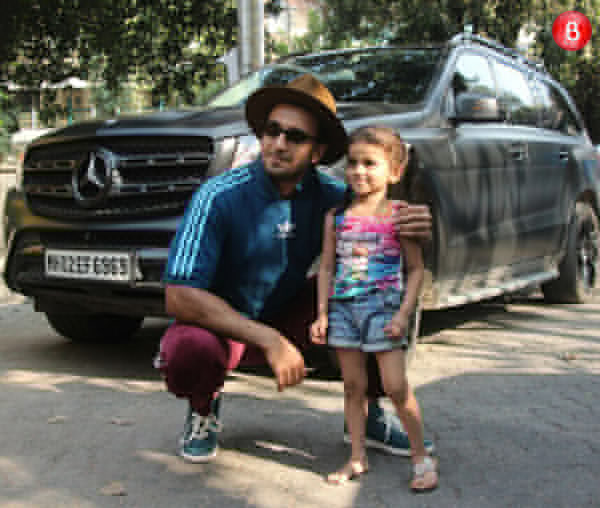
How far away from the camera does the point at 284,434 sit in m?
3.61

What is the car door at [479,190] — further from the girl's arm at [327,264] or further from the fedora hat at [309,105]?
the girl's arm at [327,264]

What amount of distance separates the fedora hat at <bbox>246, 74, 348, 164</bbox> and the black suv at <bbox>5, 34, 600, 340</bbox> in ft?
2.80

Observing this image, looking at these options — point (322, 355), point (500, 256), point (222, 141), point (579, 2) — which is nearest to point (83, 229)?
point (222, 141)

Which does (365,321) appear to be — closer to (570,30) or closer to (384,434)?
(384,434)

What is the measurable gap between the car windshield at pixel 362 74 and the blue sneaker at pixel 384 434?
2.27 meters

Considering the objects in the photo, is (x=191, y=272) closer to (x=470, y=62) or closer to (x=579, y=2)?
(x=470, y=62)

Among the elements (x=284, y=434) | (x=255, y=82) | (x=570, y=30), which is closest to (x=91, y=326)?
(x=255, y=82)

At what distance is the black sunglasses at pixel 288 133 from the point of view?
10.3 ft

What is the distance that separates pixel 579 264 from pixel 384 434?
4492mm

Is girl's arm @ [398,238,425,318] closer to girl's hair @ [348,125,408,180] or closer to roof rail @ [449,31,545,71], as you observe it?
girl's hair @ [348,125,408,180]

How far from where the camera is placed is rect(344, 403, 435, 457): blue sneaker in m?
3.33

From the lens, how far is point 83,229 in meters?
4.41

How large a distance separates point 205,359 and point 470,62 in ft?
11.4

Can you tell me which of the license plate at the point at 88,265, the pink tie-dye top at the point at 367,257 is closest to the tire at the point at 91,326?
the license plate at the point at 88,265
